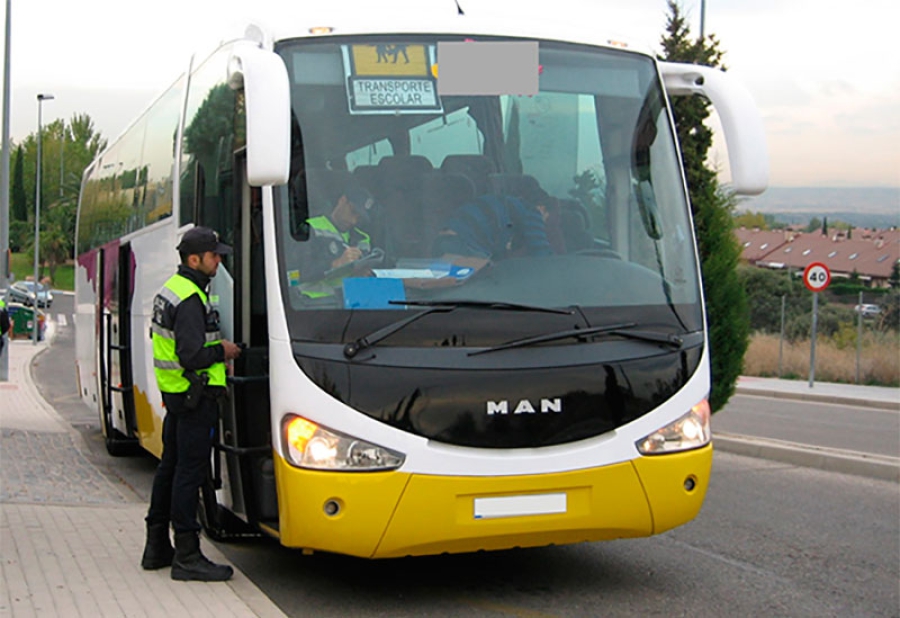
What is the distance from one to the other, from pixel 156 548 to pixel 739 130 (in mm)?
3861

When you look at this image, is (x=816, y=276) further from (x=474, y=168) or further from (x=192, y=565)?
(x=192, y=565)

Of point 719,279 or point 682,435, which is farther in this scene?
point 719,279

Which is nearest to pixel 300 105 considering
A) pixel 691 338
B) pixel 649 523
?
pixel 691 338

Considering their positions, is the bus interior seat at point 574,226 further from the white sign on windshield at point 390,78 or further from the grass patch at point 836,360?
the grass patch at point 836,360

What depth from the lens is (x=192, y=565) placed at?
6.27 metres

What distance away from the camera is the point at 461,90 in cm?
628

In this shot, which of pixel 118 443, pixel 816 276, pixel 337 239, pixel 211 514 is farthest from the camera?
pixel 816 276

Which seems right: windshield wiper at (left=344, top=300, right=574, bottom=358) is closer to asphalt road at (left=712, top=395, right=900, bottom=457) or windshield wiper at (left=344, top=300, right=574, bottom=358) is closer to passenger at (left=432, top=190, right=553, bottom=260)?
passenger at (left=432, top=190, right=553, bottom=260)

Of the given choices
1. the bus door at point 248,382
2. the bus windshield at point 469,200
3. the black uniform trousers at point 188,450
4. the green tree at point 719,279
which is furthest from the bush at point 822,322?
the black uniform trousers at point 188,450

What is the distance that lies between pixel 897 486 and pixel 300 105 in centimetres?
706

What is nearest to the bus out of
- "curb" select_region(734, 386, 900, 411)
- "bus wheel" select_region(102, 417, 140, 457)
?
"bus wheel" select_region(102, 417, 140, 457)

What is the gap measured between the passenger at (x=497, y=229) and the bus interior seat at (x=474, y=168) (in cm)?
7

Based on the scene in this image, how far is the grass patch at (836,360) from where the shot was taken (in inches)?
1069

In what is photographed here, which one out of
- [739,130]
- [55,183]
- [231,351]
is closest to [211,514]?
[231,351]
